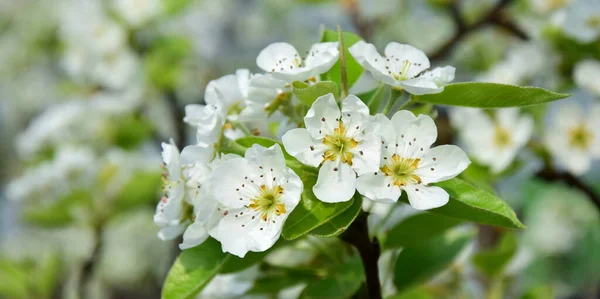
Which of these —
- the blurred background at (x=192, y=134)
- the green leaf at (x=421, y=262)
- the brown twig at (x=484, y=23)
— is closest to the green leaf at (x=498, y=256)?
the blurred background at (x=192, y=134)

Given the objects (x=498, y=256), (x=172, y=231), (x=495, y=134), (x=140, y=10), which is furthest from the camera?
(x=140, y=10)

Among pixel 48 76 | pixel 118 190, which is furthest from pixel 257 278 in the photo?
pixel 48 76

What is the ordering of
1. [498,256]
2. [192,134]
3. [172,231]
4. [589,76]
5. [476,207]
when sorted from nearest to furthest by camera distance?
1. [476,207]
2. [172,231]
3. [498,256]
4. [589,76]
5. [192,134]

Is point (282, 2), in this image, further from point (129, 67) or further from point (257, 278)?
point (257, 278)

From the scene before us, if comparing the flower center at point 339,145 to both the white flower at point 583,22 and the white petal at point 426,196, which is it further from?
the white flower at point 583,22

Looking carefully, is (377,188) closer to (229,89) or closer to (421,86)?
(421,86)

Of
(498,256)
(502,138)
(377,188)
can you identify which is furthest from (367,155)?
(502,138)
